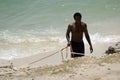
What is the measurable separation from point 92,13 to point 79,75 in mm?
12422

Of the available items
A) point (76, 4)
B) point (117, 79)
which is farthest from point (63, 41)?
point (117, 79)

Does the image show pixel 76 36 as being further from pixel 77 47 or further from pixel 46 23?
pixel 46 23

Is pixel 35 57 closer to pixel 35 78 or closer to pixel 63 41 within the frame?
pixel 63 41

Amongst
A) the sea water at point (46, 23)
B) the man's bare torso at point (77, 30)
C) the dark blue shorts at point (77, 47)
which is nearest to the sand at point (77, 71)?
the dark blue shorts at point (77, 47)

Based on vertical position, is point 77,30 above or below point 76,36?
above

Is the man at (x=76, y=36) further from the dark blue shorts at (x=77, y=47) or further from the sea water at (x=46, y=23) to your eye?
the sea water at (x=46, y=23)

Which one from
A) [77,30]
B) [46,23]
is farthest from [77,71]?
[46,23]

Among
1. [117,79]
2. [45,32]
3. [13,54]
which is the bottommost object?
[117,79]

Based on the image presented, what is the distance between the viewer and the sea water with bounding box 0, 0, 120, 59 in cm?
1408

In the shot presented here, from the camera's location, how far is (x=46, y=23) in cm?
1780

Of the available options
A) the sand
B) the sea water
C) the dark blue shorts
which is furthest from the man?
the sea water

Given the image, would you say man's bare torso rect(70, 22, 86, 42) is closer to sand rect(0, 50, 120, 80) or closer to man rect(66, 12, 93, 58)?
man rect(66, 12, 93, 58)

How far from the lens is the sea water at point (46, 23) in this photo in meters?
14.1

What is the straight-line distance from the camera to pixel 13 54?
13242 mm
